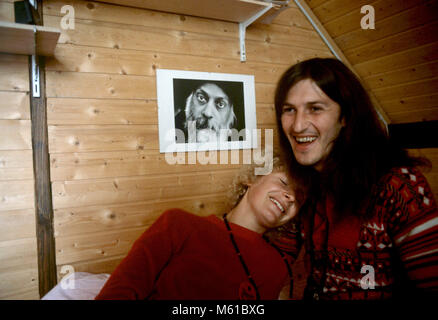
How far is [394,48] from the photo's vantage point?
1.55 m

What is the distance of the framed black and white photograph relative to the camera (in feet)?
4.43

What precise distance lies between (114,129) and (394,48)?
4.91 feet

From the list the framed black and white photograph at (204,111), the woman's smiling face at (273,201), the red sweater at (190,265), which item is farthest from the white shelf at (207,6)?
the red sweater at (190,265)

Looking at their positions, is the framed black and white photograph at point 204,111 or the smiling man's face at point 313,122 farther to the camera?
the framed black and white photograph at point 204,111

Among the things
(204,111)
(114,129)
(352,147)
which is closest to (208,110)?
(204,111)

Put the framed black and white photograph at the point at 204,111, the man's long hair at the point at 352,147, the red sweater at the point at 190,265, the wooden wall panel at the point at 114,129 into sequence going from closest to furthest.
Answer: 1. the red sweater at the point at 190,265
2. the man's long hair at the point at 352,147
3. the wooden wall panel at the point at 114,129
4. the framed black and white photograph at the point at 204,111

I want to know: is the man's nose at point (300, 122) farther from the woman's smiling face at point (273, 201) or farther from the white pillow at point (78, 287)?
the white pillow at point (78, 287)

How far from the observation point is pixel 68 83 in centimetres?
118

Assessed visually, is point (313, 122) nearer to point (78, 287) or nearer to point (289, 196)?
point (289, 196)

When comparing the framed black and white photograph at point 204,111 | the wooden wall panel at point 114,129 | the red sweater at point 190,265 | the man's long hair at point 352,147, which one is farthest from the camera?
the framed black and white photograph at point 204,111

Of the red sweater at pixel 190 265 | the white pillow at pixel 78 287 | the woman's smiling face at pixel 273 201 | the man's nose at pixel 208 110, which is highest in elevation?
the man's nose at pixel 208 110

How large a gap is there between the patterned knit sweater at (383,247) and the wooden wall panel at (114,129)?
1.93ft

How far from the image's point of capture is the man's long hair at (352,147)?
3.25 ft
